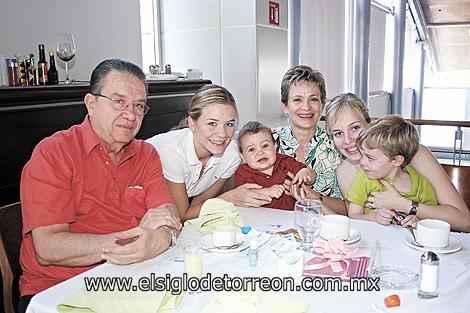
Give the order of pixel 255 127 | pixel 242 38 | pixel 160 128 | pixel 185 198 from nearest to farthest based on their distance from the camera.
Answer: pixel 185 198
pixel 255 127
pixel 160 128
pixel 242 38

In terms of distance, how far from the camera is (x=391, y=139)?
190 cm

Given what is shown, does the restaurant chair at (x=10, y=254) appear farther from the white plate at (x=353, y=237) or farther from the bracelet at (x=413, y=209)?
the bracelet at (x=413, y=209)

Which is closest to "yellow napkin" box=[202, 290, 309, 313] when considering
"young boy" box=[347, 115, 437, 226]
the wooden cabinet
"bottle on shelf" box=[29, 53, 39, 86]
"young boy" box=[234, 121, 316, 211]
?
"young boy" box=[347, 115, 437, 226]

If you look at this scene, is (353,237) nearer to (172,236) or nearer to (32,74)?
(172,236)

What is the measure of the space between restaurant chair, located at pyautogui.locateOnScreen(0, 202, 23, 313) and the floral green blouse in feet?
4.41

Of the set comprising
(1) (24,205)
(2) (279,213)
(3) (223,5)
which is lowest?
(2) (279,213)

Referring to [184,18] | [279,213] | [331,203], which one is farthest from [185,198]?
[184,18]

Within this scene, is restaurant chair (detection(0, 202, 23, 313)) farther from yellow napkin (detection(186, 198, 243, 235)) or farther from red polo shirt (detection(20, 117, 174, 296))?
yellow napkin (detection(186, 198, 243, 235))

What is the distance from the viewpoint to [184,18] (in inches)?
171

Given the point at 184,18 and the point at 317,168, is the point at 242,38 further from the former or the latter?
the point at 317,168

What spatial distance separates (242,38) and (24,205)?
276 cm

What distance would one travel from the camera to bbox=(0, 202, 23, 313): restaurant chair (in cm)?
174

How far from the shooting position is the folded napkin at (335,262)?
1.32 meters

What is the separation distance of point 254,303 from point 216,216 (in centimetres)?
66
